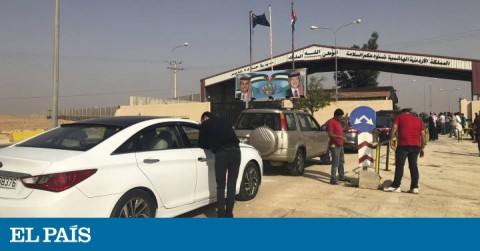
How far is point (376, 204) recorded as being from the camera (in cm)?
720

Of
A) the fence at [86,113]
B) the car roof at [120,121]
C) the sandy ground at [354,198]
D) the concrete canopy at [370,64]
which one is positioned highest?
the concrete canopy at [370,64]

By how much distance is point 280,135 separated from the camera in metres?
9.77

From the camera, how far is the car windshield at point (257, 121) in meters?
10.0

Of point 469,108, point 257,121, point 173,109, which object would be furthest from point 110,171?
point 469,108

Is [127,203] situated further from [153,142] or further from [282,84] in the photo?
[282,84]

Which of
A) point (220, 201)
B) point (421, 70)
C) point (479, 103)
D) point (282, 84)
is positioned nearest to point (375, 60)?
point (421, 70)

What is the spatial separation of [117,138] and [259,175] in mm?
3513

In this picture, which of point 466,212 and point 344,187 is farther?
point 344,187

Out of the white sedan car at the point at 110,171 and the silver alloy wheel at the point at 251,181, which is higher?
the white sedan car at the point at 110,171

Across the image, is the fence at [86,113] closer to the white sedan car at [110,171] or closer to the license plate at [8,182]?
the white sedan car at [110,171]

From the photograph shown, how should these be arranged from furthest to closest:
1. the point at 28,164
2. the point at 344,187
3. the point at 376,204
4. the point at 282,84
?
the point at 282,84
the point at 344,187
the point at 376,204
the point at 28,164

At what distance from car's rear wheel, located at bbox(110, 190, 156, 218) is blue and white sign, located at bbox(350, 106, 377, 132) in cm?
570

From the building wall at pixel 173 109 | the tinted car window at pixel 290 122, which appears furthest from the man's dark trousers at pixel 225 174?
the building wall at pixel 173 109

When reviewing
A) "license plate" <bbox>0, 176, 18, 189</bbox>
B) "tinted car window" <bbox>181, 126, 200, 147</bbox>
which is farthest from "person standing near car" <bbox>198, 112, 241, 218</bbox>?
"license plate" <bbox>0, 176, 18, 189</bbox>
